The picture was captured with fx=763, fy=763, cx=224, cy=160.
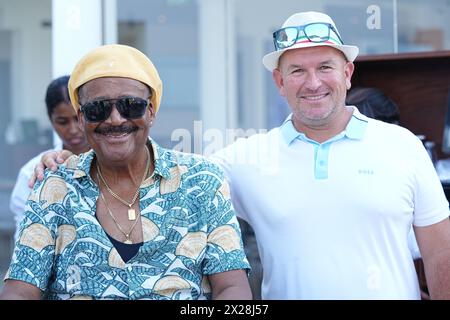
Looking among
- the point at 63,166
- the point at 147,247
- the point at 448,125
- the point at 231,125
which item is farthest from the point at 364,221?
the point at 231,125

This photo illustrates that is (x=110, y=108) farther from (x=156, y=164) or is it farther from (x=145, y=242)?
(x=145, y=242)

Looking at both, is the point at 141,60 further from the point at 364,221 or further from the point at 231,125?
the point at 231,125

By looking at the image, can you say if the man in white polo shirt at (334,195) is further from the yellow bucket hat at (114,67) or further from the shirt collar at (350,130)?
the yellow bucket hat at (114,67)

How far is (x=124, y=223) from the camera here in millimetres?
2307


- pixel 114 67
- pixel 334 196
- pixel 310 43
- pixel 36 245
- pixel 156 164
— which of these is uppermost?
pixel 310 43

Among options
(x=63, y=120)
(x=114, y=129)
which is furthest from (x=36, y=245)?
(x=63, y=120)

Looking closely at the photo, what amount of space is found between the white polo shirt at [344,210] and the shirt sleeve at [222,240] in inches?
12.9

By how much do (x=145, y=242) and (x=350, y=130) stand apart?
0.86 metres

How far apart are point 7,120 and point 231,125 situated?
10.2 feet

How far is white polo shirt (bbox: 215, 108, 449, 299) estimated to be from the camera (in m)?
2.54

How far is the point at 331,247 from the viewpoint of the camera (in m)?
2.53

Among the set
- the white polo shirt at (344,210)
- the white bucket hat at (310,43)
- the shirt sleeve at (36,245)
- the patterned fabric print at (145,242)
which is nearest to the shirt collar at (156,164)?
the patterned fabric print at (145,242)

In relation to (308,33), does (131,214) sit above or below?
below
